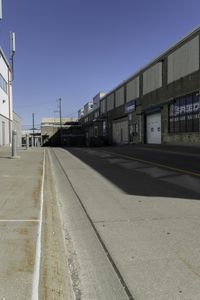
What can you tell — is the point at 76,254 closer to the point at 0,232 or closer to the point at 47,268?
the point at 47,268

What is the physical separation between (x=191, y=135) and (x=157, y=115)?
402 inches

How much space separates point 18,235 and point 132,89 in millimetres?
51750

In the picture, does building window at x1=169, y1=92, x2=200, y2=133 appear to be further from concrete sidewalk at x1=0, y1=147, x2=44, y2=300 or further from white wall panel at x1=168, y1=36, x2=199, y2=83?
concrete sidewalk at x1=0, y1=147, x2=44, y2=300

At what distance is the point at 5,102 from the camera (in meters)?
48.2

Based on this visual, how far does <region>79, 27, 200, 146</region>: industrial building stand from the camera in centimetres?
3525

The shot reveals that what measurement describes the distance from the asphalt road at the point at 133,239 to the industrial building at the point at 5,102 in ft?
113

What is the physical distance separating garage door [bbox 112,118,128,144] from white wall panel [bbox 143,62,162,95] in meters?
12.1

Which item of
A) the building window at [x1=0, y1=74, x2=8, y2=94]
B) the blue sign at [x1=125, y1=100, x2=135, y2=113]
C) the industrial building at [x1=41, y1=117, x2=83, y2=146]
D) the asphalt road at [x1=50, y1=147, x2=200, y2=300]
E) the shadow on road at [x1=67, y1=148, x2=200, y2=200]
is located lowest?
the asphalt road at [x1=50, y1=147, x2=200, y2=300]

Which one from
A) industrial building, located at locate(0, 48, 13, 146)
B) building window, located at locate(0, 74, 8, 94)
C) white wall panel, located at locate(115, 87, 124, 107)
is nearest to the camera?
industrial building, located at locate(0, 48, 13, 146)

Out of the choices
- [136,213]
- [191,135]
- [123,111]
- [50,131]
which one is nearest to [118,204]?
[136,213]

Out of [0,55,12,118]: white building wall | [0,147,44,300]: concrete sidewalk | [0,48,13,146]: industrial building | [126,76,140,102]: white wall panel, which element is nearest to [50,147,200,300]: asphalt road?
[0,147,44,300]: concrete sidewalk

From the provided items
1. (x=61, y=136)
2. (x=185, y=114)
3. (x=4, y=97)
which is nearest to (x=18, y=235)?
(x=185, y=114)

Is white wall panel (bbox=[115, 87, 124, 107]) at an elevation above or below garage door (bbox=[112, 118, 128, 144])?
above

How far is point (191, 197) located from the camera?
31.5ft
